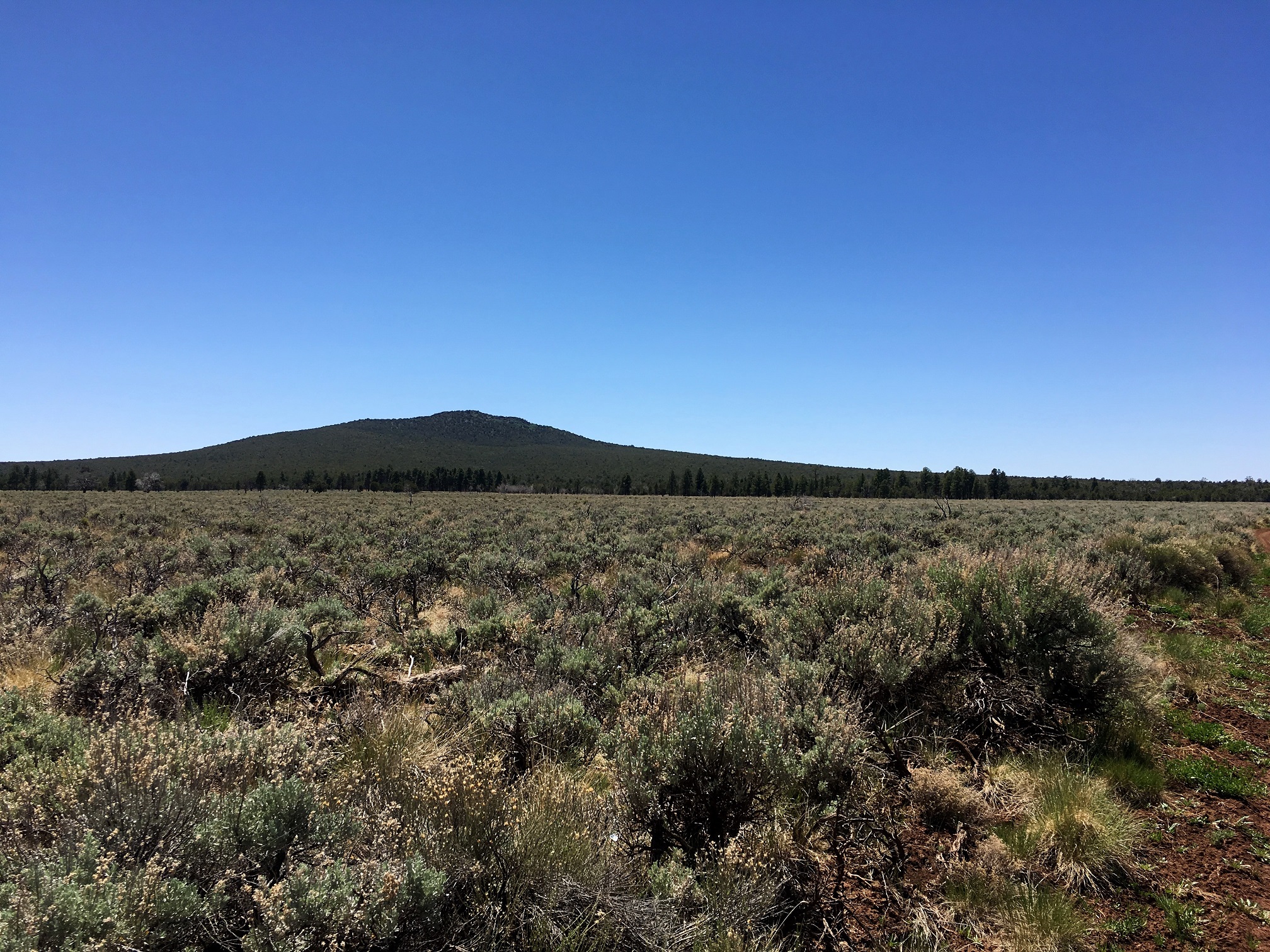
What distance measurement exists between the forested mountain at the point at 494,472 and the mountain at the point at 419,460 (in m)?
0.47

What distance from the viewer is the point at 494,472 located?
384 ft

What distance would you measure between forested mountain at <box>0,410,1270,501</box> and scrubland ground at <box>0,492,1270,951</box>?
2604 inches

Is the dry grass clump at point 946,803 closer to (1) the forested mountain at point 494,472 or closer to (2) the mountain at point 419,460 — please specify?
(1) the forested mountain at point 494,472

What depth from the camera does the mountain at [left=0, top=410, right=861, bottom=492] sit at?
104 m

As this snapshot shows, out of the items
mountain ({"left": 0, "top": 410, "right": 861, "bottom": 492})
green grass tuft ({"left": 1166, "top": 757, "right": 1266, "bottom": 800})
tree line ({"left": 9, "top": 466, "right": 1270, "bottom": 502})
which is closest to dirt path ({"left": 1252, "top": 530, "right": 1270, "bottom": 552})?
green grass tuft ({"left": 1166, "top": 757, "right": 1266, "bottom": 800})

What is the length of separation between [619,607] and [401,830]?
17.2 feet

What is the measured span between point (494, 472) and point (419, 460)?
23.1m

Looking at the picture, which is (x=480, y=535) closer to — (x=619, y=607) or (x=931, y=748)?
(x=619, y=607)

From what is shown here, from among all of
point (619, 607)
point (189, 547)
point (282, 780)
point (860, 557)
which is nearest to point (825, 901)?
point (282, 780)

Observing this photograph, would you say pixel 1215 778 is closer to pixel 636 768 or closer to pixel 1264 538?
pixel 636 768

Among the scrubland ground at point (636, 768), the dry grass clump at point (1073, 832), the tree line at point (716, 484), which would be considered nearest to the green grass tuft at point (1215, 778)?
the scrubland ground at point (636, 768)

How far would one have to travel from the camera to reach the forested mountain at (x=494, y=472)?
87.4m

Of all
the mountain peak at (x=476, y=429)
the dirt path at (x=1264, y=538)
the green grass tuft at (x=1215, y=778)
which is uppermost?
the mountain peak at (x=476, y=429)

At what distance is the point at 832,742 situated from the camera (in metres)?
3.75
